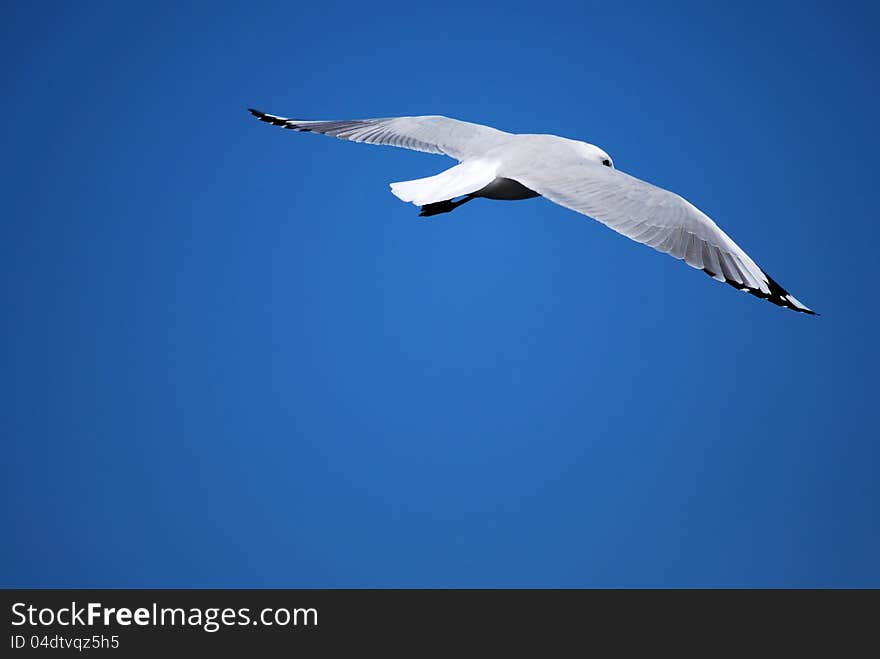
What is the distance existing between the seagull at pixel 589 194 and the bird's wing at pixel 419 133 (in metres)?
0.01

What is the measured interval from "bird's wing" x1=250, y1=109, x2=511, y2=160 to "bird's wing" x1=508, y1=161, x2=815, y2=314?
589 mm

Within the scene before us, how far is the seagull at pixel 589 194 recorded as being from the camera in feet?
10.5

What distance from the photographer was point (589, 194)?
11.0 feet

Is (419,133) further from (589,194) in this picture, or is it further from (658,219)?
(658,219)

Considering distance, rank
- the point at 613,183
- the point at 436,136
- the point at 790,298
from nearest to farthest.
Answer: the point at 790,298
the point at 613,183
the point at 436,136

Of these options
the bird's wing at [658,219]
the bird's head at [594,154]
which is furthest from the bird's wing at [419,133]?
the bird's wing at [658,219]

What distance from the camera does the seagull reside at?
321cm

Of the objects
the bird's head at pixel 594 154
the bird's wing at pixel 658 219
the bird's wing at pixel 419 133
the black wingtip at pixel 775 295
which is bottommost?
the black wingtip at pixel 775 295

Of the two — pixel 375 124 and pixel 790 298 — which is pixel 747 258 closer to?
pixel 790 298

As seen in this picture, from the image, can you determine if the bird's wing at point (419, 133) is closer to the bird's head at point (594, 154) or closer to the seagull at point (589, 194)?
the seagull at point (589, 194)

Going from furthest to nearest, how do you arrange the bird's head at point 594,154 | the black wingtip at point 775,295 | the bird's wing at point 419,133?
the bird's wing at point 419,133 → the bird's head at point 594,154 → the black wingtip at point 775,295
